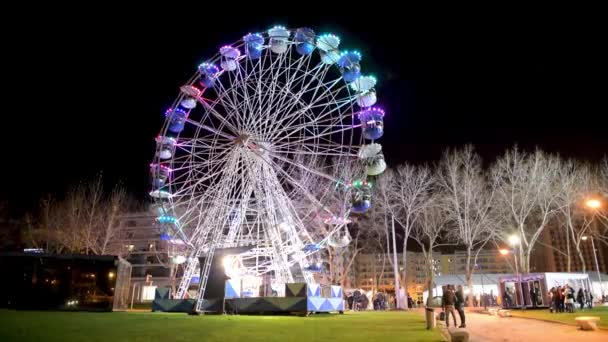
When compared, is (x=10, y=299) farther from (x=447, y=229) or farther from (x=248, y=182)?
(x=447, y=229)

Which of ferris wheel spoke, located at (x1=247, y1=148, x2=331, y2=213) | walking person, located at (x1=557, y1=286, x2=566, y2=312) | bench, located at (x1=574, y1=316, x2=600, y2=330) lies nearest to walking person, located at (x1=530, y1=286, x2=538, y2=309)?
walking person, located at (x1=557, y1=286, x2=566, y2=312)

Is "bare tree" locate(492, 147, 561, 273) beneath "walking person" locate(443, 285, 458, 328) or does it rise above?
above

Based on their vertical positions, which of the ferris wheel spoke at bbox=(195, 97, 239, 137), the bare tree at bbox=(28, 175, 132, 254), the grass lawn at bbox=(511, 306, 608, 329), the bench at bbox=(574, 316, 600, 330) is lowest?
the grass lawn at bbox=(511, 306, 608, 329)

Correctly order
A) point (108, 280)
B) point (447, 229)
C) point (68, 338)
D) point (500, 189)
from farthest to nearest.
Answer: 1. point (447, 229)
2. point (500, 189)
3. point (108, 280)
4. point (68, 338)

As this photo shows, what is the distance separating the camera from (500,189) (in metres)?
36.1

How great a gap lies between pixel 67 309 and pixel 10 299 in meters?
3.05

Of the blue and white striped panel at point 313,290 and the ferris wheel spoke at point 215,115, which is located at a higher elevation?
the ferris wheel spoke at point 215,115

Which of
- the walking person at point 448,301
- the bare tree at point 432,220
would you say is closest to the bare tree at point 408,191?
the bare tree at point 432,220

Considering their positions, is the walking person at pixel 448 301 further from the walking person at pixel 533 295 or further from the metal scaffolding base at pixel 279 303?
the walking person at pixel 533 295

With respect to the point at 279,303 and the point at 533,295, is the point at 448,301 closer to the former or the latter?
the point at 279,303

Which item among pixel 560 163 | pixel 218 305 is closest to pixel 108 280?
pixel 218 305

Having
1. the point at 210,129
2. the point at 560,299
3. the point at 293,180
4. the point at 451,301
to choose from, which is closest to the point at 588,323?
the point at 451,301

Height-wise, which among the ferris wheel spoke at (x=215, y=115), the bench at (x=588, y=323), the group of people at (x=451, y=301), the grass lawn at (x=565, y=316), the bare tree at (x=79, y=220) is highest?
the ferris wheel spoke at (x=215, y=115)

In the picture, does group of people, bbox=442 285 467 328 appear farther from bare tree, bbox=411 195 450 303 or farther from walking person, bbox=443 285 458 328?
bare tree, bbox=411 195 450 303
